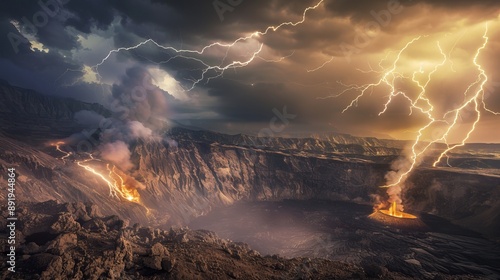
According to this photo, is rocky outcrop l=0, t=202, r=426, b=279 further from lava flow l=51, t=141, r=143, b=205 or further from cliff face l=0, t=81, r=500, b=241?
lava flow l=51, t=141, r=143, b=205

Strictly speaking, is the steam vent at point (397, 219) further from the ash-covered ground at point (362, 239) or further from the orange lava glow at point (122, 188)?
the orange lava glow at point (122, 188)

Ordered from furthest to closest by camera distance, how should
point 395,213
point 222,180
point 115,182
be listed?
point 222,180 → point 395,213 → point 115,182

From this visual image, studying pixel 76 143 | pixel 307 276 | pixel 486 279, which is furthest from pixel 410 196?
pixel 76 143

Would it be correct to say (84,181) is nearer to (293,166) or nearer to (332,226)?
(332,226)

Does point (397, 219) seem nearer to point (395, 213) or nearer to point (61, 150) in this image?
point (395, 213)

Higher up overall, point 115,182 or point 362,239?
point 115,182

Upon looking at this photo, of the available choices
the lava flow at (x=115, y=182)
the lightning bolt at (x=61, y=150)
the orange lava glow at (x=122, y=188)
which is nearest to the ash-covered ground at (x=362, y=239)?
the orange lava glow at (x=122, y=188)

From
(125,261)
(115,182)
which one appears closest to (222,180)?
(115,182)
